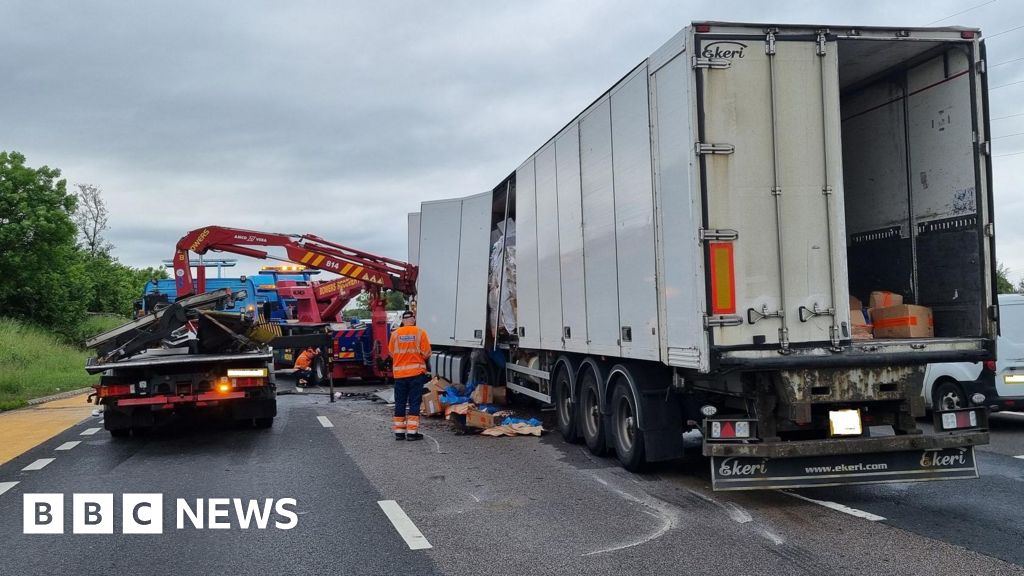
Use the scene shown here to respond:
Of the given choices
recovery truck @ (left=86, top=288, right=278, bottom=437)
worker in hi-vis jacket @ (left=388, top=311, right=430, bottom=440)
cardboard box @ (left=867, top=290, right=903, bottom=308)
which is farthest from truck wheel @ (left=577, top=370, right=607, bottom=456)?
recovery truck @ (left=86, top=288, right=278, bottom=437)

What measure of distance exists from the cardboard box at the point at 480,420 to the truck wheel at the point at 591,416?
197 cm

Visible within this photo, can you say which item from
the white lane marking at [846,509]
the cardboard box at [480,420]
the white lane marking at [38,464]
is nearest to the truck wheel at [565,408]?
the cardboard box at [480,420]

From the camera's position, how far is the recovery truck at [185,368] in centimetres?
1094

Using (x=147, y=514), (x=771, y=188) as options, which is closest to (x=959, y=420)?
(x=771, y=188)

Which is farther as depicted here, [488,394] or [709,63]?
[488,394]

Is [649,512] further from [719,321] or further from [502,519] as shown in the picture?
[719,321]

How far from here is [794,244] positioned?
668 cm

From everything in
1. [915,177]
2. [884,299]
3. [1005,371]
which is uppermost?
[915,177]

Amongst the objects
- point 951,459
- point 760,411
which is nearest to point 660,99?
point 760,411

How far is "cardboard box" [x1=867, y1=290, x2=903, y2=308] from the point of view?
7.57 m

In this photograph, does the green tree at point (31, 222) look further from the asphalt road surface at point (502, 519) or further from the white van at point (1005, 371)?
the white van at point (1005, 371)

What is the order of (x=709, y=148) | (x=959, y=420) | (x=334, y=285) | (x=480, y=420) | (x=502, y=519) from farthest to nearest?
(x=334, y=285) < (x=480, y=420) < (x=959, y=420) < (x=709, y=148) < (x=502, y=519)

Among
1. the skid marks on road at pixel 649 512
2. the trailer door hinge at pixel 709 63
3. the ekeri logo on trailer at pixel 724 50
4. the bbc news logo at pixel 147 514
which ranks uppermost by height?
the ekeri logo on trailer at pixel 724 50

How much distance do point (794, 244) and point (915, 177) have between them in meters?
1.88
